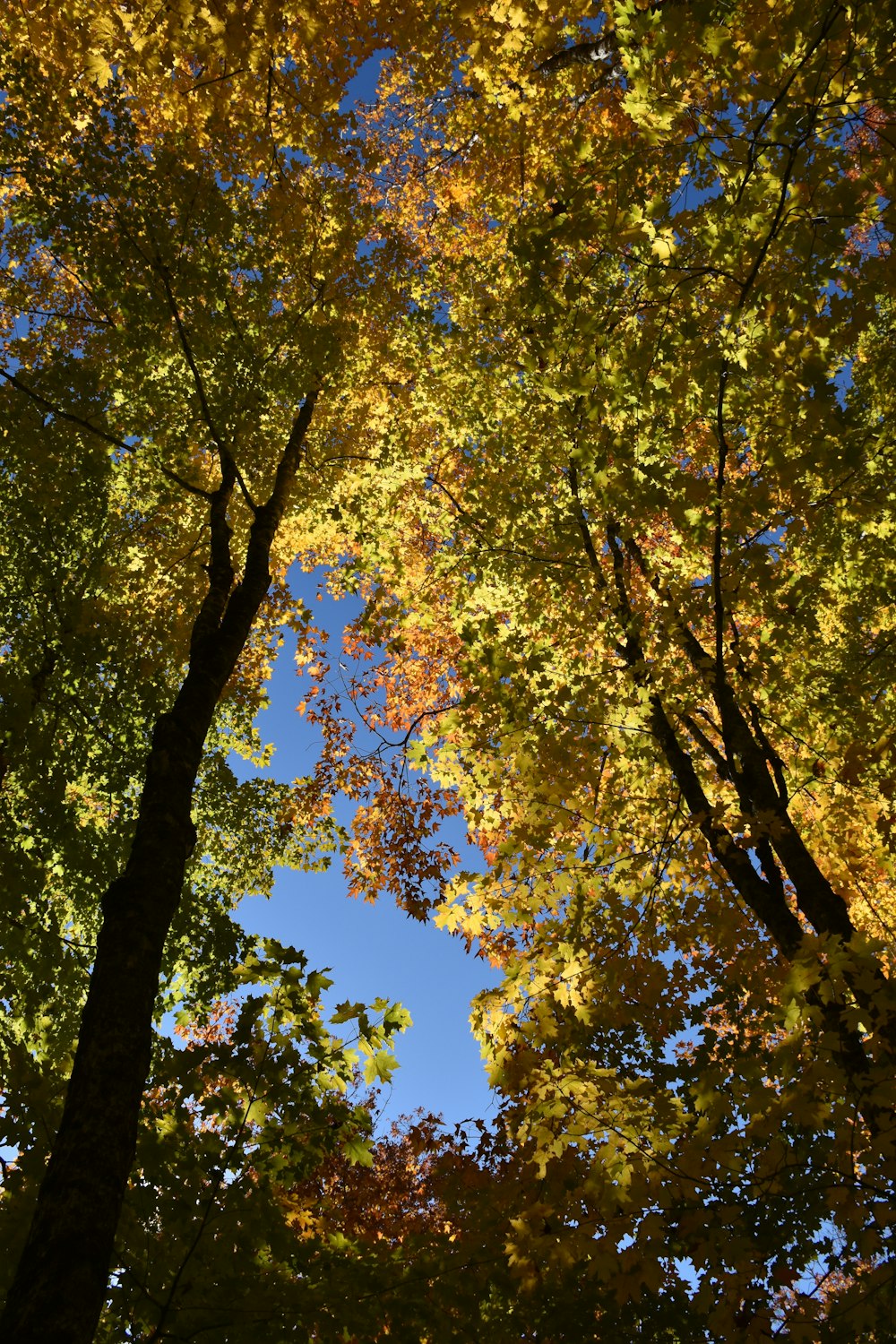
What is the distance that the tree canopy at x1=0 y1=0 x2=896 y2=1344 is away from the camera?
3598mm

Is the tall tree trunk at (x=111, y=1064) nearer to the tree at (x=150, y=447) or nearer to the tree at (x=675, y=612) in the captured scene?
the tree at (x=150, y=447)

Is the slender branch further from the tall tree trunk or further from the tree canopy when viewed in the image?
the tall tree trunk

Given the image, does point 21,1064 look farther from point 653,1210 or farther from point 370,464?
point 370,464

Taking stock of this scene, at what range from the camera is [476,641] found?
647 cm

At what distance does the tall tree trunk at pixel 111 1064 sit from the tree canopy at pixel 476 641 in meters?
0.02

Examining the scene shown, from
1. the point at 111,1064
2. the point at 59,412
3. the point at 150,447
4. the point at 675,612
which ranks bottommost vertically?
the point at 111,1064

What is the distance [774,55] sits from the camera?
3480 millimetres

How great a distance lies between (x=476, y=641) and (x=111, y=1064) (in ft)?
13.4

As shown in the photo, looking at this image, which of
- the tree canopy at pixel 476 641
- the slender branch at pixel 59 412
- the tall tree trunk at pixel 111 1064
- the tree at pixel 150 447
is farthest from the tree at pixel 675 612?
the slender branch at pixel 59 412

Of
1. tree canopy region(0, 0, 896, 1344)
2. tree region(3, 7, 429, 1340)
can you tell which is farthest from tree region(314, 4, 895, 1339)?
tree region(3, 7, 429, 1340)

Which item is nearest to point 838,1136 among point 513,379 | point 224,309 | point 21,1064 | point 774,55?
point 21,1064

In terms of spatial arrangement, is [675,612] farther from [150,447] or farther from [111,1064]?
[150,447]

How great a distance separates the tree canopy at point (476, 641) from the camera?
360cm

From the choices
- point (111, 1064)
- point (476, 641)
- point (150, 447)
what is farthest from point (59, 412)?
point (111, 1064)
